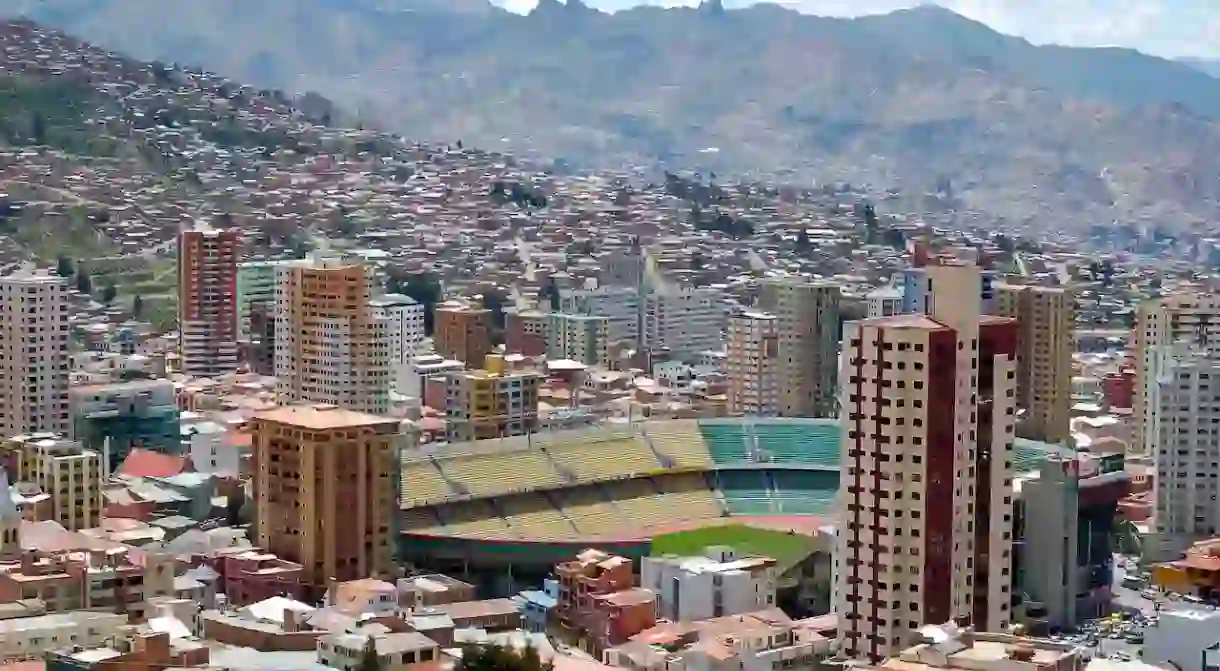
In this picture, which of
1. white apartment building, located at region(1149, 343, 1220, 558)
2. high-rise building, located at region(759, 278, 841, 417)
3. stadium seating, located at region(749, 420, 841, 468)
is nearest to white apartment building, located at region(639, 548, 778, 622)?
white apartment building, located at region(1149, 343, 1220, 558)

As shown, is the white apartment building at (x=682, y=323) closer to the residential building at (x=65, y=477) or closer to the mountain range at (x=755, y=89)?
the residential building at (x=65, y=477)

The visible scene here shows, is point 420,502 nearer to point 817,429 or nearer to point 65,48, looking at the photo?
point 817,429

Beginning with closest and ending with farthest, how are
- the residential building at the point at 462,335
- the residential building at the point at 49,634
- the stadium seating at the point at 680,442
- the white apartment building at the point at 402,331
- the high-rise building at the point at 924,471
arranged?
1. the high-rise building at the point at 924,471
2. the residential building at the point at 49,634
3. the stadium seating at the point at 680,442
4. the white apartment building at the point at 402,331
5. the residential building at the point at 462,335

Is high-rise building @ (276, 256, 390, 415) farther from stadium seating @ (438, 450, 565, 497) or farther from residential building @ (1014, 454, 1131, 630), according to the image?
residential building @ (1014, 454, 1131, 630)

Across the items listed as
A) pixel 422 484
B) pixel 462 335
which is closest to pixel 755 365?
pixel 462 335

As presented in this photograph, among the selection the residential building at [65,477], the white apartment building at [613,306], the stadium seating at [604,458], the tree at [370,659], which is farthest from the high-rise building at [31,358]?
the white apartment building at [613,306]

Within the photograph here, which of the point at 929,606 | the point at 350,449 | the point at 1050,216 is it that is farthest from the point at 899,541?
the point at 1050,216
